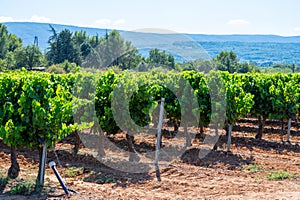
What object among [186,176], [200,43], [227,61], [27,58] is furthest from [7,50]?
[186,176]

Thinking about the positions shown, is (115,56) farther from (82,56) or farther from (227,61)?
(227,61)

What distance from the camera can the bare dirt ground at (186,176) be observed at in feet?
26.5

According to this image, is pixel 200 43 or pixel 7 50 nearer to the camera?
pixel 7 50

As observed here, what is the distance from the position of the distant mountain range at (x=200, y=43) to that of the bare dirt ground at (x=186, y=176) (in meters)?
4.93

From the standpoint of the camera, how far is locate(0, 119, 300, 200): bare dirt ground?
8062 millimetres

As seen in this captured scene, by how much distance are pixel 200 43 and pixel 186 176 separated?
63.4 m

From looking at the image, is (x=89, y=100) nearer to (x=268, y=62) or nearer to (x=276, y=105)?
(x=276, y=105)

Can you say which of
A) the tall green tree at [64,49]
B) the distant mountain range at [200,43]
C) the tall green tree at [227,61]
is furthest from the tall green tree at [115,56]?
the tall green tree at [227,61]

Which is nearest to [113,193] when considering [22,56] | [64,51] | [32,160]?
[32,160]

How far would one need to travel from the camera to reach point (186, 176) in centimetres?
968

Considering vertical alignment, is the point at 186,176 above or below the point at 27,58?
below

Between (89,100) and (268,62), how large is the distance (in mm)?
102074

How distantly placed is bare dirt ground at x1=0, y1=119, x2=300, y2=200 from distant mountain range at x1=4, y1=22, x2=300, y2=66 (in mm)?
4935

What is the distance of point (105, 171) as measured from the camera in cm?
1006
